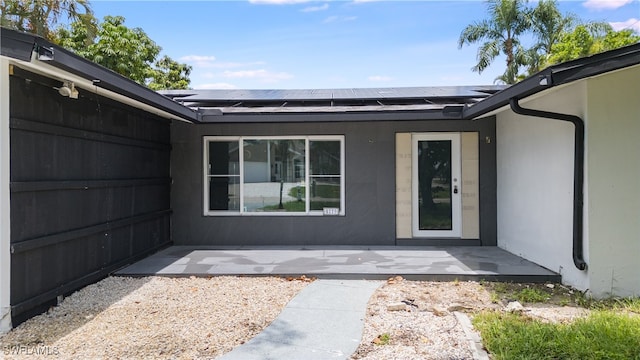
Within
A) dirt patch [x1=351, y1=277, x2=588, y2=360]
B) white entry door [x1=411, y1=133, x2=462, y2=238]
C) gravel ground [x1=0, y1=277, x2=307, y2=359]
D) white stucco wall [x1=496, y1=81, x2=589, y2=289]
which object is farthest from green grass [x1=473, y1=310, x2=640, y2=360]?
white entry door [x1=411, y1=133, x2=462, y2=238]

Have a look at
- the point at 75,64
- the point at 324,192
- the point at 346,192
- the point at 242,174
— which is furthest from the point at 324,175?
the point at 75,64

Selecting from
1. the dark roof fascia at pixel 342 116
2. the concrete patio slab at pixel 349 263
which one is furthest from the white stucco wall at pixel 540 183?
the dark roof fascia at pixel 342 116

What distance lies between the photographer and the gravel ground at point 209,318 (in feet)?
10.5

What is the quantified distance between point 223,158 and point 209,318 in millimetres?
4051

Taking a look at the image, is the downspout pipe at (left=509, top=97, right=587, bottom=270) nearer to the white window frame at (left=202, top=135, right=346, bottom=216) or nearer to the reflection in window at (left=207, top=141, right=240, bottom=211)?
the white window frame at (left=202, top=135, right=346, bottom=216)

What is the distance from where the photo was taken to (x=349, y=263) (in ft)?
19.3

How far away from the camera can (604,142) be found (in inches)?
176

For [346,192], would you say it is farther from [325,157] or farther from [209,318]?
[209,318]

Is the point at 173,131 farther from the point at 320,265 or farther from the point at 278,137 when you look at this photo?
the point at 320,265

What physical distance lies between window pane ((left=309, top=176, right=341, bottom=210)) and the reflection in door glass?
4.91 ft

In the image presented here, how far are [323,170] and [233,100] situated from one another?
219cm

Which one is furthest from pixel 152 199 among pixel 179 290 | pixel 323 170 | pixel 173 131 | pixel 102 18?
pixel 102 18

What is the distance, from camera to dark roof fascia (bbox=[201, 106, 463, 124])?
21.5ft

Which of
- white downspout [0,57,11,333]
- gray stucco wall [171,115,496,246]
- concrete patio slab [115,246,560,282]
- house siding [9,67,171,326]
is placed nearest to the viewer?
white downspout [0,57,11,333]
